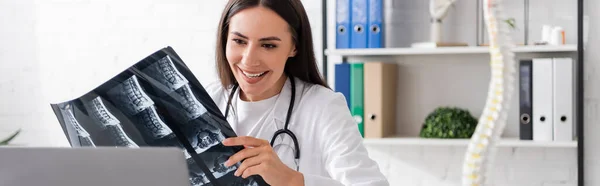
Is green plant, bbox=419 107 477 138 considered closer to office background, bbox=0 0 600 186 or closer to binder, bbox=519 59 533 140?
office background, bbox=0 0 600 186

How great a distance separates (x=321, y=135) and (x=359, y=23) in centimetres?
122

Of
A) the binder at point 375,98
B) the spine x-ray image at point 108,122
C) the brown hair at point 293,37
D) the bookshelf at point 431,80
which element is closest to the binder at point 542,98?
the bookshelf at point 431,80

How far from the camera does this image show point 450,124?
2.64 m

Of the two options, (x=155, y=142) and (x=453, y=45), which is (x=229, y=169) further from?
(x=453, y=45)

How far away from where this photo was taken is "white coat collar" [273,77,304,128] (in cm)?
155

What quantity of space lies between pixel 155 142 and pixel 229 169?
12 centimetres

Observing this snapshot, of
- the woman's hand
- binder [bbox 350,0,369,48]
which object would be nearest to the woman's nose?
the woman's hand

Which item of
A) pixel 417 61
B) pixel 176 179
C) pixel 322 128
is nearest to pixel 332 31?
pixel 417 61

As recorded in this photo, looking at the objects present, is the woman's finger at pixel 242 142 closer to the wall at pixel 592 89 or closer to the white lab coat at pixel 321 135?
the white lab coat at pixel 321 135

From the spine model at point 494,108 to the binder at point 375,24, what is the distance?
2.12 m

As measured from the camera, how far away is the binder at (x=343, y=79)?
2654 millimetres

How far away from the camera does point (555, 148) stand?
2711 millimetres

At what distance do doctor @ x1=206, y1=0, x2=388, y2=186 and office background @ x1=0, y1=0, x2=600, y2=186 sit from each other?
1.21 meters

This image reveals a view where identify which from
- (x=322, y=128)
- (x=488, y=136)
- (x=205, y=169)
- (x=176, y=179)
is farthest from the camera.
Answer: (x=322, y=128)
